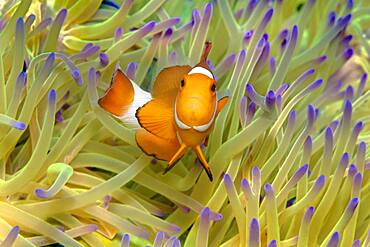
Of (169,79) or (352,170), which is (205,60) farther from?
(352,170)

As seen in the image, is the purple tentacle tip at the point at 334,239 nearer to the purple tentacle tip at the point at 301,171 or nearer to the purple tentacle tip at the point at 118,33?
the purple tentacle tip at the point at 301,171

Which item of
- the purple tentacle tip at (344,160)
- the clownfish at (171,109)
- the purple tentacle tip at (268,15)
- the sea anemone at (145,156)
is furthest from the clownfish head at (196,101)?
the purple tentacle tip at (268,15)

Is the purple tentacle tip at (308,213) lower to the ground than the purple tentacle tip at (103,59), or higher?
lower

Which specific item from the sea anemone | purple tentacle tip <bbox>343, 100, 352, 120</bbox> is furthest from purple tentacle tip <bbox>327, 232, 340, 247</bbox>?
purple tentacle tip <bbox>343, 100, 352, 120</bbox>

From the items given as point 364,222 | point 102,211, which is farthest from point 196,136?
point 364,222

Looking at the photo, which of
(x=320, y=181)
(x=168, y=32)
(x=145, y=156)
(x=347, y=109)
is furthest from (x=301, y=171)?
(x=168, y=32)

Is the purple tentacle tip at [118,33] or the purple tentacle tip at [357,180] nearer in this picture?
the purple tentacle tip at [357,180]

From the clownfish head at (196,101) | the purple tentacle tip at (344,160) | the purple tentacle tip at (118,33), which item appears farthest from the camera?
the purple tentacle tip at (118,33)
